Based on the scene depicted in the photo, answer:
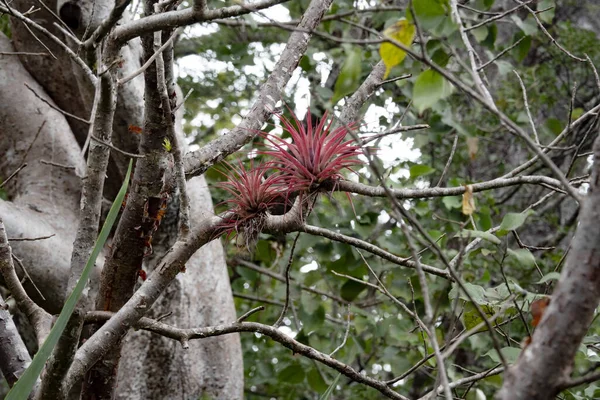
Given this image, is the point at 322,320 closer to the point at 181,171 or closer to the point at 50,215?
the point at 50,215

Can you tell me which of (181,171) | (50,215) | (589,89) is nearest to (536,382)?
(181,171)

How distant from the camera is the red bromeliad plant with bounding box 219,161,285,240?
4.96ft

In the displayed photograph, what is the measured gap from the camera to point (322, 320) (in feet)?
9.41

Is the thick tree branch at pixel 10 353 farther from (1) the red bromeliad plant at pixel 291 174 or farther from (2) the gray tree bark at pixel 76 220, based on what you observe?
(2) the gray tree bark at pixel 76 220

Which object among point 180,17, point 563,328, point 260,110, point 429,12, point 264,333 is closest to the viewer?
point 563,328

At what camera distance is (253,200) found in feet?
4.98

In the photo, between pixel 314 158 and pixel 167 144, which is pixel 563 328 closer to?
pixel 314 158

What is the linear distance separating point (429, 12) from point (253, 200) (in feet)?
2.01

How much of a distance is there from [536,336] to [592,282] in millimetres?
88

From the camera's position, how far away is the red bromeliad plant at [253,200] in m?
1.51

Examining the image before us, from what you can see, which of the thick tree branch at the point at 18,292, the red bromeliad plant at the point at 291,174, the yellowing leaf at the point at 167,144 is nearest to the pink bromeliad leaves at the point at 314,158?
the red bromeliad plant at the point at 291,174

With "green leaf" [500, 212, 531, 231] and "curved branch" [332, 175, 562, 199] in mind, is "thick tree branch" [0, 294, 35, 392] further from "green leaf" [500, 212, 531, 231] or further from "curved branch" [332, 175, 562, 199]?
"green leaf" [500, 212, 531, 231]

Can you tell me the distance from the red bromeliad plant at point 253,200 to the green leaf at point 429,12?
1.77 ft

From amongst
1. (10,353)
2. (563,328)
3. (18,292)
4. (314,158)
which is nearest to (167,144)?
(314,158)
